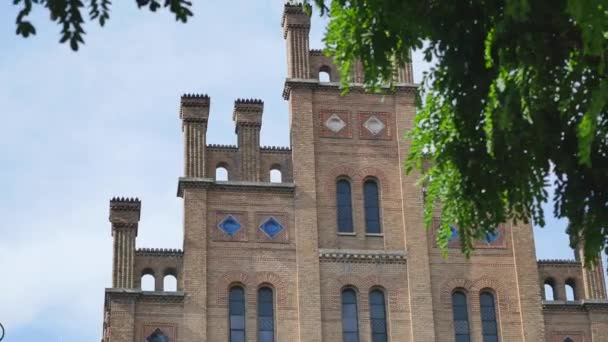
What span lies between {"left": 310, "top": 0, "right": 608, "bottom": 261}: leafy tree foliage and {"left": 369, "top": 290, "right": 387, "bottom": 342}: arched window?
13.1m

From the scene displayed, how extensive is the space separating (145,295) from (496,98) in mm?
16669

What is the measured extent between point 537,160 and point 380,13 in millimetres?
2803

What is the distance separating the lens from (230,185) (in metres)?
32.0

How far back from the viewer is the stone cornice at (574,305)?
32.0 metres

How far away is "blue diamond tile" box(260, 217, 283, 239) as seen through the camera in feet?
105

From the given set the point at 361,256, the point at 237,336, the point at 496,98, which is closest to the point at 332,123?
the point at 361,256

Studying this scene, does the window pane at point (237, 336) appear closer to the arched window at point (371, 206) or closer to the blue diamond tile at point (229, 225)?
the blue diamond tile at point (229, 225)

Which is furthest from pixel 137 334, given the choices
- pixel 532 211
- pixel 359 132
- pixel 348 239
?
pixel 532 211

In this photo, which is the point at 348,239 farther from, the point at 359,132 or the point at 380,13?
the point at 380,13

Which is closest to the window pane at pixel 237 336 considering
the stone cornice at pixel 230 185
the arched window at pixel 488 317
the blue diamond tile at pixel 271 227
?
the blue diamond tile at pixel 271 227

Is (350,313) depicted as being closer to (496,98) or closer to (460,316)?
(460,316)

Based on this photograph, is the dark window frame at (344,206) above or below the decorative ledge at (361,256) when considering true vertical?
above

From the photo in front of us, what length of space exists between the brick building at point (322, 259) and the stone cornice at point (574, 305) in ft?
0.12

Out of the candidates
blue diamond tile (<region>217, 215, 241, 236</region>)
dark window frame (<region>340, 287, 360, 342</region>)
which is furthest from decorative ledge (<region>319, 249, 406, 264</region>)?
blue diamond tile (<region>217, 215, 241, 236</region>)
